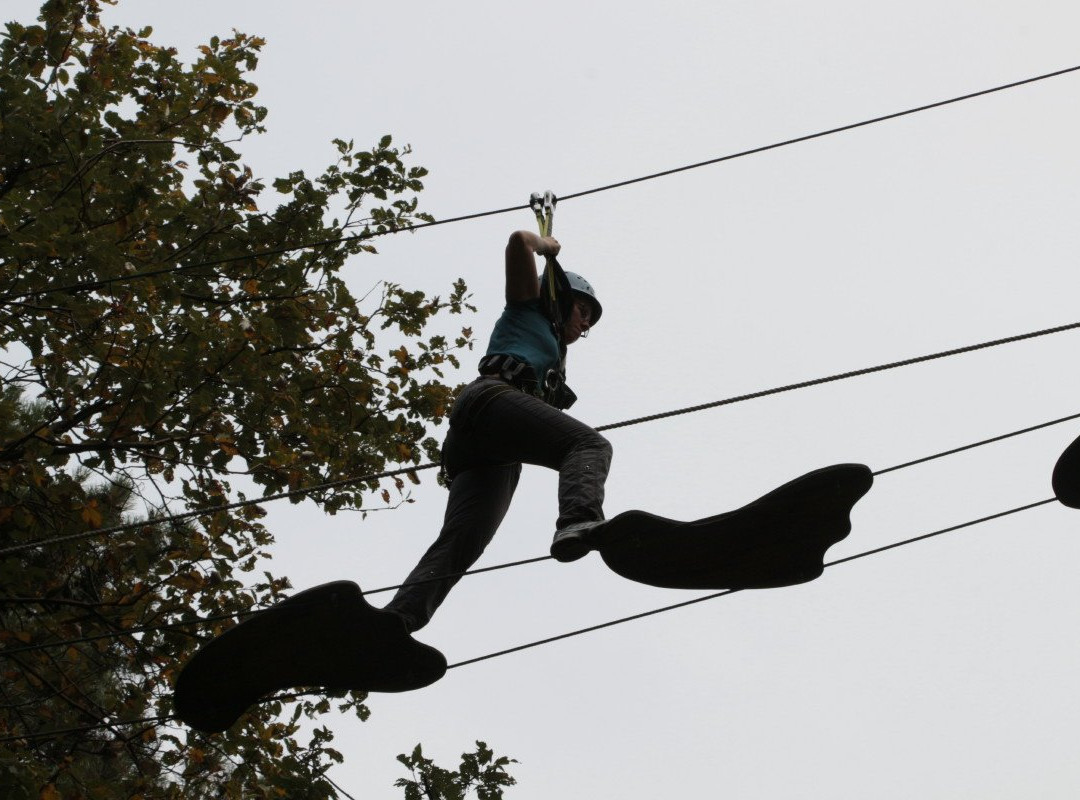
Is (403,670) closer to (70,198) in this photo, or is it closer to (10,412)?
(10,412)

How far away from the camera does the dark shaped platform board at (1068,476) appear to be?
4.73 m

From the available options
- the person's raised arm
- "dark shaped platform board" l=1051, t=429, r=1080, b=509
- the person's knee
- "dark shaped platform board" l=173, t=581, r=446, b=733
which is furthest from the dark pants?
"dark shaped platform board" l=1051, t=429, r=1080, b=509

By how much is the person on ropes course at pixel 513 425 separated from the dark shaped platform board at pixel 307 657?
5.4 inches

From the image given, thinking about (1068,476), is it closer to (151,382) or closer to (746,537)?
(746,537)

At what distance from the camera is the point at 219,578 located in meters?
7.46

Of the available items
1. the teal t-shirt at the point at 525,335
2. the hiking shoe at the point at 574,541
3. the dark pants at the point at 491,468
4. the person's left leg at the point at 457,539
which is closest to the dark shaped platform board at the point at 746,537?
the hiking shoe at the point at 574,541

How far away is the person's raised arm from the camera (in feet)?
14.5

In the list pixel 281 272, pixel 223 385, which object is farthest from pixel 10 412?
pixel 281 272

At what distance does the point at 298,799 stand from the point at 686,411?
3719mm

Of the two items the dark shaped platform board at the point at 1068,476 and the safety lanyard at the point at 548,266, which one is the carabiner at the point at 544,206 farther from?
the dark shaped platform board at the point at 1068,476

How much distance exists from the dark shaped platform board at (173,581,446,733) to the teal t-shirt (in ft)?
3.22

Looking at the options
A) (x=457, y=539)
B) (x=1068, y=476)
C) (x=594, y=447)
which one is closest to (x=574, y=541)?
(x=594, y=447)

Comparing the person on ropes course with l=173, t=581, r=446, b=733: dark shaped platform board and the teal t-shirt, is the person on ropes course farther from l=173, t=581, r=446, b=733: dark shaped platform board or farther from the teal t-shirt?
l=173, t=581, r=446, b=733: dark shaped platform board

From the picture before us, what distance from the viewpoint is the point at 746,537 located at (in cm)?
416
